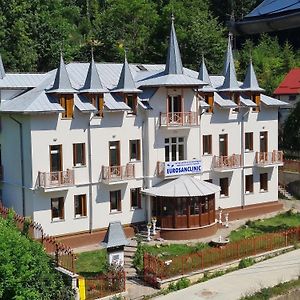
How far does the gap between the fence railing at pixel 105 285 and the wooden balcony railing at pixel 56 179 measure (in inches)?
284

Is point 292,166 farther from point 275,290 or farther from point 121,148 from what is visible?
point 275,290

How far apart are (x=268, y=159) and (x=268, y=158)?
0.22 ft

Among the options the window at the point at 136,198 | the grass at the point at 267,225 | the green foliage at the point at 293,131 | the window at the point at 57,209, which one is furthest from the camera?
the green foliage at the point at 293,131

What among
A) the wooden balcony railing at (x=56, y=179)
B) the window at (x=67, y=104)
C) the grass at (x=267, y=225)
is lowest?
the grass at (x=267, y=225)

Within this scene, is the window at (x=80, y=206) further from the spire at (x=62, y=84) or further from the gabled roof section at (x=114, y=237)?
the gabled roof section at (x=114, y=237)

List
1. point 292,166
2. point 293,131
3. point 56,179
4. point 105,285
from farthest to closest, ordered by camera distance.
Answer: point 293,131
point 292,166
point 56,179
point 105,285

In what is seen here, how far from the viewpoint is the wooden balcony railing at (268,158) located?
3453cm

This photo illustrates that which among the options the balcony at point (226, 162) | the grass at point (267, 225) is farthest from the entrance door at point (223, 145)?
the grass at point (267, 225)

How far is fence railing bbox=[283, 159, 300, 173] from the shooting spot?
39.0m

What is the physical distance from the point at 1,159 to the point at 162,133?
8429 mm

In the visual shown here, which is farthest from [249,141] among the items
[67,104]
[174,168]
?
[67,104]

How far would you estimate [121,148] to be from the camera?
29766mm

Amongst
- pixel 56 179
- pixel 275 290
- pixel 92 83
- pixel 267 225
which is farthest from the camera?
pixel 267 225

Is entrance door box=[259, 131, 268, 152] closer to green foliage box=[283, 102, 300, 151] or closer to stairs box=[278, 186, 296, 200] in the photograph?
→ stairs box=[278, 186, 296, 200]
